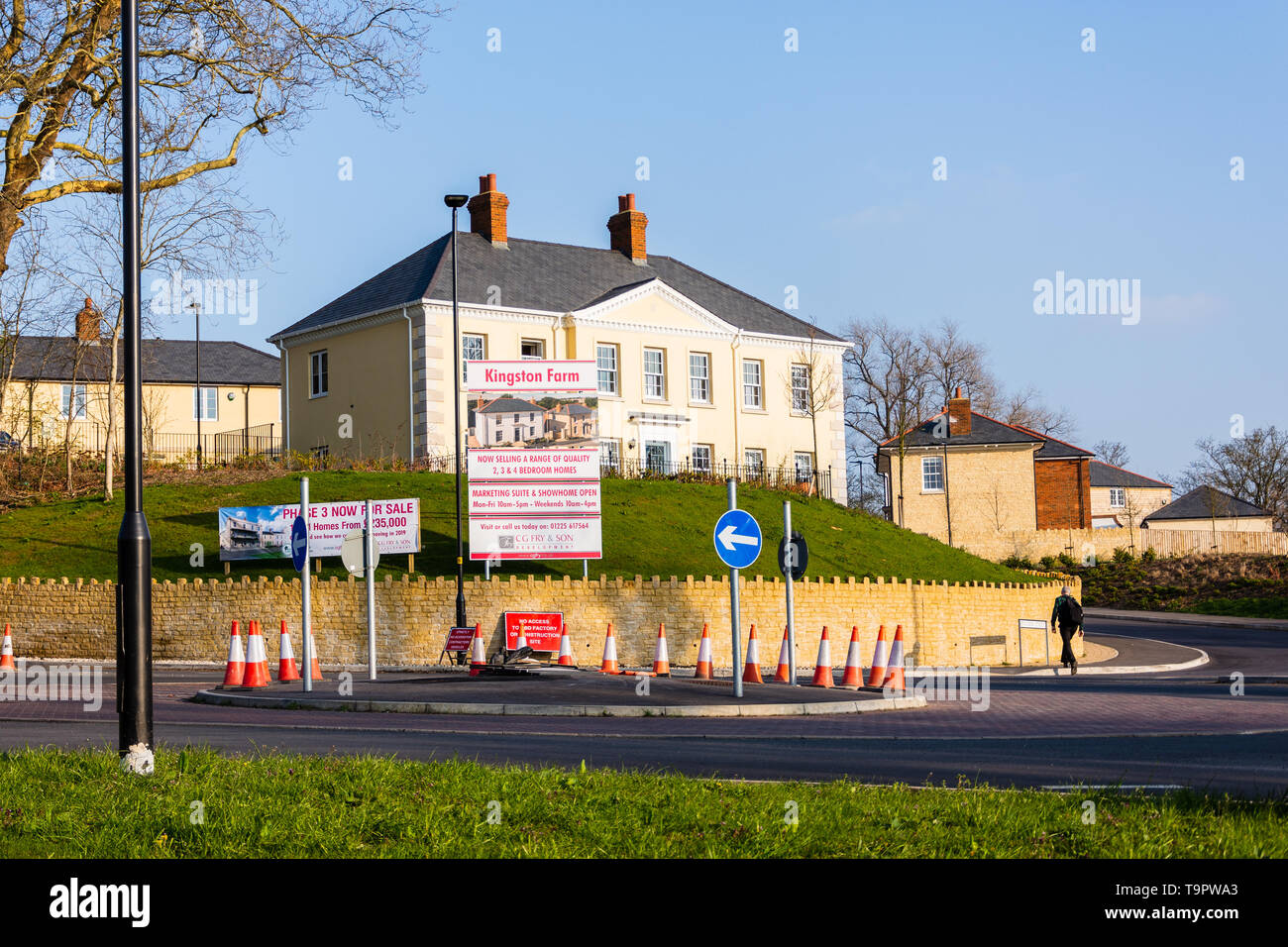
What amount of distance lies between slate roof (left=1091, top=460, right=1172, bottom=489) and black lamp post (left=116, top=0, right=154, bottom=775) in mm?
88106

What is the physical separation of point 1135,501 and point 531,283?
60.9 metres

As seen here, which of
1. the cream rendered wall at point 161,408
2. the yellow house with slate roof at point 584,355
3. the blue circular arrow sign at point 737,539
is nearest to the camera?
the blue circular arrow sign at point 737,539

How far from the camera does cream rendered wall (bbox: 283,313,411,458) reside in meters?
45.5

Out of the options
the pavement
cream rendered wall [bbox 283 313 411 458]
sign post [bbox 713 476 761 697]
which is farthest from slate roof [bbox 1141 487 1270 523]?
sign post [bbox 713 476 761 697]

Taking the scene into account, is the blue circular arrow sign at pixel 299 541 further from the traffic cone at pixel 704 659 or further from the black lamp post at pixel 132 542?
the black lamp post at pixel 132 542

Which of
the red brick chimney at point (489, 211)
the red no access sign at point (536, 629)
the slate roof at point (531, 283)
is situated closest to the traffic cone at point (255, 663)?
the red no access sign at point (536, 629)

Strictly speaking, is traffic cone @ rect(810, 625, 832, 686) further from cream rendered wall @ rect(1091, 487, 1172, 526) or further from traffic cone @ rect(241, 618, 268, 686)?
cream rendered wall @ rect(1091, 487, 1172, 526)

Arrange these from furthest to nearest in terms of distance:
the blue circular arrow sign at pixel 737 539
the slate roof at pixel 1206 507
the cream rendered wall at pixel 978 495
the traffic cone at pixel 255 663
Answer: the slate roof at pixel 1206 507 < the cream rendered wall at pixel 978 495 < the traffic cone at pixel 255 663 < the blue circular arrow sign at pixel 737 539

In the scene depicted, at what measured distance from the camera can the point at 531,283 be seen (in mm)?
48281

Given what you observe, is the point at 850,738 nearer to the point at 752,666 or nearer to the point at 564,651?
the point at 752,666

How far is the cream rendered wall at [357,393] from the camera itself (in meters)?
45.5

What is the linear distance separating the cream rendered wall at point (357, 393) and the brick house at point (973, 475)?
96.0 feet

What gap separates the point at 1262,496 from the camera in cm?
8581
